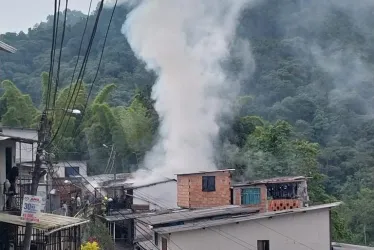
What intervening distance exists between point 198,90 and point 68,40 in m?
37.8

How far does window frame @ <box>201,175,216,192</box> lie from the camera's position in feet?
85.6

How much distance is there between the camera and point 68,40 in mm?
74875

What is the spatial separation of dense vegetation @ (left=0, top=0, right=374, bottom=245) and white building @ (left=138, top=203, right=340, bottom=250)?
10.0 m

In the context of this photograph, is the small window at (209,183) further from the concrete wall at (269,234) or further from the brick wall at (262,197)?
the concrete wall at (269,234)

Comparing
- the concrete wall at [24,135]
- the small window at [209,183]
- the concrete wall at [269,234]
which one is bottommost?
the concrete wall at [269,234]

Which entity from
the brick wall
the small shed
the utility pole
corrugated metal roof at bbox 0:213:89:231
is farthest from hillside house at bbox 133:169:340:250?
the utility pole

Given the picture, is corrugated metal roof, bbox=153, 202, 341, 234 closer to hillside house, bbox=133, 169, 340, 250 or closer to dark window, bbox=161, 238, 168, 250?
hillside house, bbox=133, 169, 340, 250

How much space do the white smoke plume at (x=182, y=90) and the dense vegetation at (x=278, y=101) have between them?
1227 millimetres

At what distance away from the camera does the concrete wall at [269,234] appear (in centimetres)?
1870

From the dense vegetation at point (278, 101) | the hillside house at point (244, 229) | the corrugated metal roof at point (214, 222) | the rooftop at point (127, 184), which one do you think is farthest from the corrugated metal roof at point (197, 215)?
the dense vegetation at point (278, 101)

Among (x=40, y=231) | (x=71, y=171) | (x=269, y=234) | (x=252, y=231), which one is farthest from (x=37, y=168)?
(x=71, y=171)

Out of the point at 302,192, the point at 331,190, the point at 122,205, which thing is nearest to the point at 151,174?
the point at 122,205

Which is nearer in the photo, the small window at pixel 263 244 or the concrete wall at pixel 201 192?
the small window at pixel 263 244

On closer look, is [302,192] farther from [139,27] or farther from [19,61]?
[19,61]
